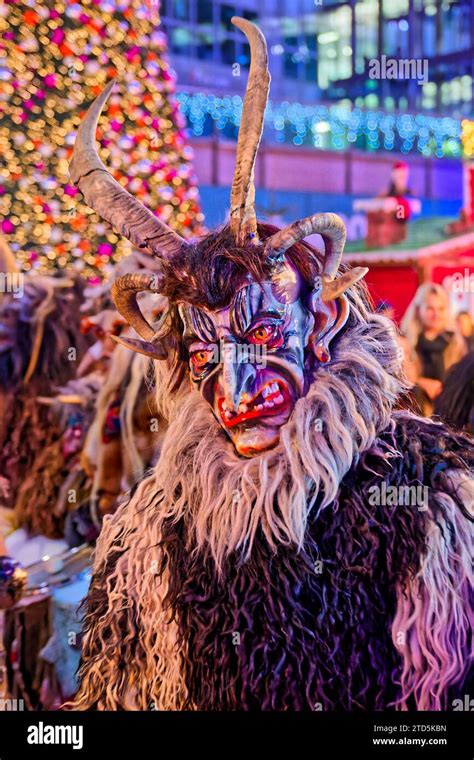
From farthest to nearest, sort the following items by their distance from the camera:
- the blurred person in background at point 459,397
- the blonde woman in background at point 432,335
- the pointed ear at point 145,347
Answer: the blonde woman in background at point 432,335 < the blurred person in background at point 459,397 < the pointed ear at point 145,347

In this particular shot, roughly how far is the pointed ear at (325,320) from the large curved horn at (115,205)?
0.27 metres

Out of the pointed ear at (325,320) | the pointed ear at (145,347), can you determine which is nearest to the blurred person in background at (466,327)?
the pointed ear at (325,320)

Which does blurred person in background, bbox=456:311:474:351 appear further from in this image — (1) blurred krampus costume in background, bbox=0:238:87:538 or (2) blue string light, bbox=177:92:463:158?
(1) blurred krampus costume in background, bbox=0:238:87:538

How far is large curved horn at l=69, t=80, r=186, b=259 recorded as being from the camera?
1699 millimetres

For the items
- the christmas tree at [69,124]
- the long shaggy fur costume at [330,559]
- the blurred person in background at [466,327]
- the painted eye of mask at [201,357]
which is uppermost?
the christmas tree at [69,124]

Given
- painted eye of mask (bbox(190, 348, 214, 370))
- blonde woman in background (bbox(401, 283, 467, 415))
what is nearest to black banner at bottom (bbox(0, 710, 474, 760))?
painted eye of mask (bbox(190, 348, 214, 370))

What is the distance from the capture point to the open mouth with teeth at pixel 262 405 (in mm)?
1646

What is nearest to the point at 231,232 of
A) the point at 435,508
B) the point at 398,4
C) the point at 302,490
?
the point at 302,490

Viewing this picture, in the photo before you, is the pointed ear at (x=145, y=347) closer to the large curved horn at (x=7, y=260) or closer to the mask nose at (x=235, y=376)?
the mask nose at (x=235, y=376)

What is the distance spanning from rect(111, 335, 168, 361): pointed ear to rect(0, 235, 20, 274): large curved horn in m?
1.02

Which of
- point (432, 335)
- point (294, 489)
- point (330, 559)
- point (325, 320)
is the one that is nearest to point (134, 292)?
point (325, 320)

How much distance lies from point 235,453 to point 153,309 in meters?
0.42

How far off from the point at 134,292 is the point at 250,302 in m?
0.24

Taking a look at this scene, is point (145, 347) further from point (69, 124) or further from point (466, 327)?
point (466, 327)
